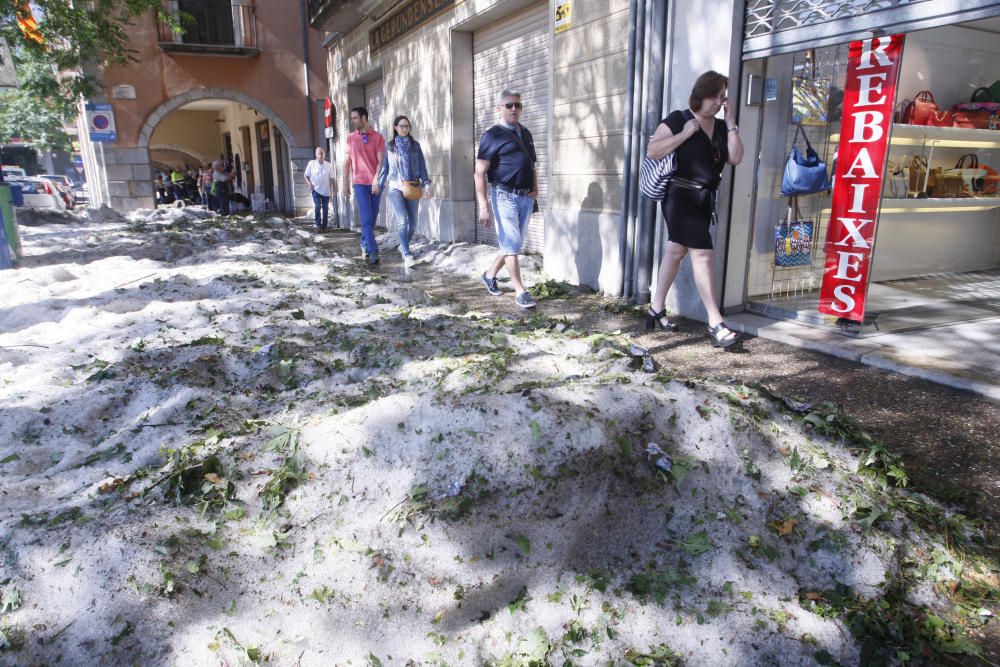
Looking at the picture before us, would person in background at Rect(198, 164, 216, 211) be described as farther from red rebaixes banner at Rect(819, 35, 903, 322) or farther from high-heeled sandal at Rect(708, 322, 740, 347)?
red rebaixes banner at Rect(819, 35, 903, 322)

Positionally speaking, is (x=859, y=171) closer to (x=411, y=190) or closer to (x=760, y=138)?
(x=760, y=138)

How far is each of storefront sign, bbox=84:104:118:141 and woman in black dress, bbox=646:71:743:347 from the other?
19.9 m

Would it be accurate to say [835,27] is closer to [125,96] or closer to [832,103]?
[832,103]

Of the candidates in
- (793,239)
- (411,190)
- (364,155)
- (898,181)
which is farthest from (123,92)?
(898,181)

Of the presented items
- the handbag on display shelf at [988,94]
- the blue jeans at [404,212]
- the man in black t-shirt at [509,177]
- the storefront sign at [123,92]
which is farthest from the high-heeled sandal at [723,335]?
the storefront sign at [123,92]

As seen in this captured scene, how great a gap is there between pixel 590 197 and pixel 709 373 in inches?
117

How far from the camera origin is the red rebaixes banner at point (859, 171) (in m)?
4.23

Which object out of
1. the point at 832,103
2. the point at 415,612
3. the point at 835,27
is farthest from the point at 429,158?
the point at 415,612

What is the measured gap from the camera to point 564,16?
684cm

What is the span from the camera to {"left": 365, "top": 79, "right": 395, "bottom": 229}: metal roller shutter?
13.9 metres

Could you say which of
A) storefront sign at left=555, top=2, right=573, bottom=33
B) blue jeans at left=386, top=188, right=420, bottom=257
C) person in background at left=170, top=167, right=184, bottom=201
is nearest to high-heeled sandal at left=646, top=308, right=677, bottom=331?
storefront sign at left=555, top=2, right=573, bottom=33

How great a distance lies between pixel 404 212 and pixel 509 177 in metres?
2.37

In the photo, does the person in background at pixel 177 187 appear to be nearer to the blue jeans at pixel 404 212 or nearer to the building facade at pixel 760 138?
the building facade at pixel 760 138

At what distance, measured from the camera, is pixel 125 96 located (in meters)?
19.8
